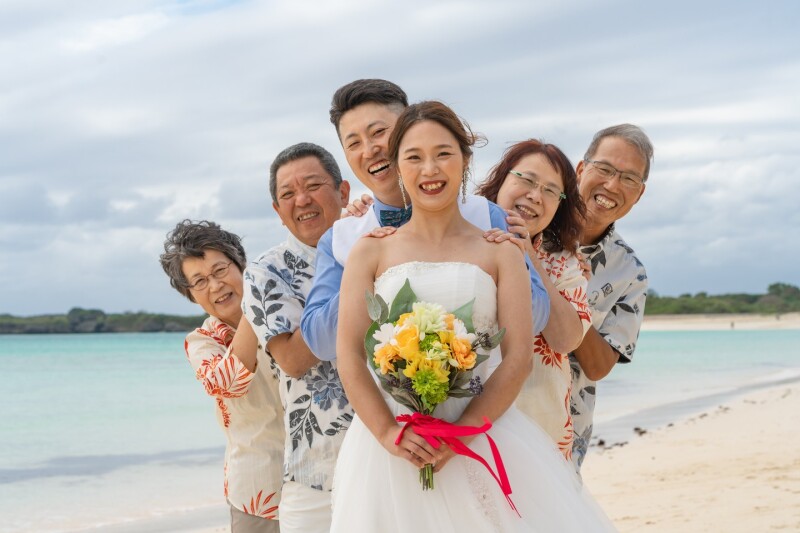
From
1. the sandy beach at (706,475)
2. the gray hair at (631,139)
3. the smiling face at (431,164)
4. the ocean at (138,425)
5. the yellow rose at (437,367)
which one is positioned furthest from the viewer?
the ocean at (138,425)

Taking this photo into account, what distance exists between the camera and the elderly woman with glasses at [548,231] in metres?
4.00

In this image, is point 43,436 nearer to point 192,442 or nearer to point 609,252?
point 192,442

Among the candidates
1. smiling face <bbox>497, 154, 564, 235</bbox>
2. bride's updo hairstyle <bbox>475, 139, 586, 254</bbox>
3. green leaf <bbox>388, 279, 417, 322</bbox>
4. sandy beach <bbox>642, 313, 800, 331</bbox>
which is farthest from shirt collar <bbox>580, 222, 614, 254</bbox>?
sandy beach <bbox>642, 313, 800, 331</bbox>

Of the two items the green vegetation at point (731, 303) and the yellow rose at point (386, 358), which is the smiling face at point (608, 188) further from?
the green vegetation at point (731, 303)

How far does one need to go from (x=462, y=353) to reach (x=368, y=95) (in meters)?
1.41

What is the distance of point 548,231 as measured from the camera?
13.9 ft

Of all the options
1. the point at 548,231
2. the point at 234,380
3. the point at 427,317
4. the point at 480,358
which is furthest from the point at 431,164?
the point at 234,380

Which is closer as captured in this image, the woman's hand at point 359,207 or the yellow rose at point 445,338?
the yellow rose at point 445,338

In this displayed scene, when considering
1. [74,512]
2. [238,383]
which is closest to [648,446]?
[74,512]

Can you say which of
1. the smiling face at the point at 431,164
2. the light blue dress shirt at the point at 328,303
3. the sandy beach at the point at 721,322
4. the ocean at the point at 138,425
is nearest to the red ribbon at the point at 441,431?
the light blue dress shirt at the point at 328,303

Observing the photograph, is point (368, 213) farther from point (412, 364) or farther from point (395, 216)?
point (412, 364)

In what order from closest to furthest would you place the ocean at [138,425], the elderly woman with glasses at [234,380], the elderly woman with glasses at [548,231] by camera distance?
the elderly woman with glasses at [548,231], the elderly woman with glasses at [234,380], the ocean at [138,425]

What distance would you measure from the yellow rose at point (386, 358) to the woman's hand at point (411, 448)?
0.73ft

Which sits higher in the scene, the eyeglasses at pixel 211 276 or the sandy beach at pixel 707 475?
the eyeglasses at pixel 211 276
